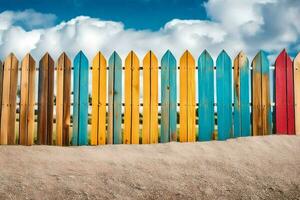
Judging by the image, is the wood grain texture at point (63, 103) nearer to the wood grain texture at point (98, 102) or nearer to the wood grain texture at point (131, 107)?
the wood grain texture at point (98, 102)

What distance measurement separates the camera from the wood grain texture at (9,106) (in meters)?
6.59

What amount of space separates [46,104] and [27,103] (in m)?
0.42

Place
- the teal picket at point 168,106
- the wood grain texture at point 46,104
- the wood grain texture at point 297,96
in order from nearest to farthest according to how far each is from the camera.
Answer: the teal picket at point 168,106, the wood grain texture at point 46,104, the wood grain texture at point 297,96

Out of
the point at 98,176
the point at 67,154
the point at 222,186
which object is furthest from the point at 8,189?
the point at 222,186

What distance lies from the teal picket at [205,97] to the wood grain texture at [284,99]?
131 centimetres

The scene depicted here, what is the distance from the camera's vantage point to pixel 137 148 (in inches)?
229

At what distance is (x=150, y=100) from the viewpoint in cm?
622

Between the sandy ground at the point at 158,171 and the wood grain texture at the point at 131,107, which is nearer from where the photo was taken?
the sandy ground at the point at 158,171

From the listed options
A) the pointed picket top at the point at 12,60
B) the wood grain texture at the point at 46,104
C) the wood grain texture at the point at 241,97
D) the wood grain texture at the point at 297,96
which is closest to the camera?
the wood grain texture at the point at 241,97

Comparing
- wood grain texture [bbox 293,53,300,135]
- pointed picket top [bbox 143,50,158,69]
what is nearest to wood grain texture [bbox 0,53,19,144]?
pointed picket top [bbox 143,50,158,69]

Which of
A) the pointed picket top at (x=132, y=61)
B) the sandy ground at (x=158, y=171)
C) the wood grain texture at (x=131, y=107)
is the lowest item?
the sandy ground at (x=158, y=171)

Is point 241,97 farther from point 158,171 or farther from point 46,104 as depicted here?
point 46,104

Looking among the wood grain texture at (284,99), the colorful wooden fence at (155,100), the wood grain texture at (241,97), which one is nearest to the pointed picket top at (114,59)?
the colorful wooden fence at (155,100)

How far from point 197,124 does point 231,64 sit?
1304 millimetres
